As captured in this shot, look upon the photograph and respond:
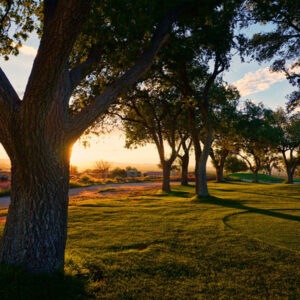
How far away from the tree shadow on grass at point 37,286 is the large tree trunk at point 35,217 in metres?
0.17

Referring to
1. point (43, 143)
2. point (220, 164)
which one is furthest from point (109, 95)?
point (220, 164)

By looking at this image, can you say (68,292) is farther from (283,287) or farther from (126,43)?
(126,43)

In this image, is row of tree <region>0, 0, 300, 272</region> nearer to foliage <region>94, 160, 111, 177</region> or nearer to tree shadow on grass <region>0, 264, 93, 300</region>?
tree shadow on grass <region>0, 264, 93, 300</region>

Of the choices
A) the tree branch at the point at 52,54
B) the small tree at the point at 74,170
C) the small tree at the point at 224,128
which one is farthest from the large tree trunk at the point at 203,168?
the small tree at the point at 74,170

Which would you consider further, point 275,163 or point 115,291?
point 275,163

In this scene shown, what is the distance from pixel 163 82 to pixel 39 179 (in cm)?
1079

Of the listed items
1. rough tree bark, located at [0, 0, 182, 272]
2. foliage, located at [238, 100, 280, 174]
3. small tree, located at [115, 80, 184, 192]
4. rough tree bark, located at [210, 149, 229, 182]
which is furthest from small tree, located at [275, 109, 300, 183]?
rough tree bark, located at [0, 0, 182, 272]

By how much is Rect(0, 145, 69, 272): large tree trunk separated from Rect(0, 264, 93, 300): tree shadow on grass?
0.17 meters

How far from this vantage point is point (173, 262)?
4.19 m

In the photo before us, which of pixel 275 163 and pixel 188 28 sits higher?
pixel 188 28

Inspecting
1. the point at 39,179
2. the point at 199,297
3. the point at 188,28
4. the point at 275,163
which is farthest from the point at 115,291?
the point at 275,163

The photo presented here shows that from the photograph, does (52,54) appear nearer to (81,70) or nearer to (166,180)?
(81,70)

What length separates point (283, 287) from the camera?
11.1 ft

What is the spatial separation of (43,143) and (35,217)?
1.21 metres
